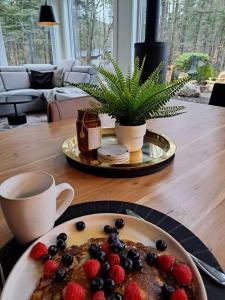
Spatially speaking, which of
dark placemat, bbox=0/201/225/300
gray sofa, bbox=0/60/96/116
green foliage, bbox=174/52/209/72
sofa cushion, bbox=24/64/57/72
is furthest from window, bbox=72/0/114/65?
dark placemat, bbox=0/201/225/300

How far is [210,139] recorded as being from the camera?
112cm

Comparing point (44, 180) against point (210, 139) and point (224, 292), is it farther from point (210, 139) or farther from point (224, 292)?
point (210, 139)

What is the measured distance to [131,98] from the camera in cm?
83

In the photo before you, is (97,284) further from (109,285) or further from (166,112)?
(166,112)

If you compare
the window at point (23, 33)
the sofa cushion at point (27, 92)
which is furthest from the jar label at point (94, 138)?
the window at point (23, 33)

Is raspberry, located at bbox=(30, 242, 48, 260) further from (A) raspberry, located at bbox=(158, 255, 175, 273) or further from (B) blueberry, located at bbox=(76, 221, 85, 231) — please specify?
(A) raspberry, located at bbox=(158, 255, 175, 273)

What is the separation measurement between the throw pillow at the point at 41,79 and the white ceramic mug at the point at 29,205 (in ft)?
15.9

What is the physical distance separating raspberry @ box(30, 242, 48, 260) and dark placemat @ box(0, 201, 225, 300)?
0.20ft

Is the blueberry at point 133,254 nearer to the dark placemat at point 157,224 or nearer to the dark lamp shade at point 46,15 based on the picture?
the dark placemat at point 157,224

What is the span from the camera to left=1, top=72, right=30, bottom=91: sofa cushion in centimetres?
483

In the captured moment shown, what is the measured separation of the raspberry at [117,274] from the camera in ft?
1.25

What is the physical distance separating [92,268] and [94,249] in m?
0.05

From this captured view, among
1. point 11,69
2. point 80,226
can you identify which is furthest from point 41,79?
point 80,226

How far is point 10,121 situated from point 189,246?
381cm
